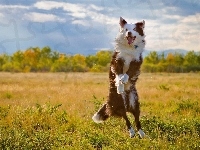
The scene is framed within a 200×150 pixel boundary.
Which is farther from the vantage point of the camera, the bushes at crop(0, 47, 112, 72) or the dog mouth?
the bushes at crop(0, 47, 112, 72)

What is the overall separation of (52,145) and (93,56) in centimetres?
9170

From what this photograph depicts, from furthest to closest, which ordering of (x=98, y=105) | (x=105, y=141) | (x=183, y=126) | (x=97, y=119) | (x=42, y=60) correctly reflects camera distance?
(x=42, y=60), (x=98, y=105), (x=183, y=126), (x=97, y=119), (x=105, y=141)

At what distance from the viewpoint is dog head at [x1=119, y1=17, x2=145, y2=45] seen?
28.3ft

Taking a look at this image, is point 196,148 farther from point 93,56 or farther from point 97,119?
point 93,56

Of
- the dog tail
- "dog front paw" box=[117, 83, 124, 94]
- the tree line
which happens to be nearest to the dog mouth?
"dog front paw" box=[117, 83, 124, 94]

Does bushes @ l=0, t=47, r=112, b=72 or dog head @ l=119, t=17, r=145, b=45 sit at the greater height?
dog head @ l=119, t=17, r=145, b=45

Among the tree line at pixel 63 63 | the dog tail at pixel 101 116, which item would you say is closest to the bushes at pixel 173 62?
the tree line at pixel 63 63

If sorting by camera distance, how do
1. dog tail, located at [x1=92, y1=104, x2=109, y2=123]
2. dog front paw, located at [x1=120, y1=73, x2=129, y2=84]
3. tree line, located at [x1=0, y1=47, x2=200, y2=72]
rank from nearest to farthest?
1. dog front paw, located at [x1=120, y1=73, x2=129, y2=84]
2. dog tail, located at [x1=92, y1=104, x2=109, y2=123]
3. tree line, located at [x1=0, y1=47, x2=200, y2=72]

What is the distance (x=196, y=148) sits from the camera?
8.57 m

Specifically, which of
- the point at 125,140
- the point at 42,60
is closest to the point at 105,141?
the point at 125,140

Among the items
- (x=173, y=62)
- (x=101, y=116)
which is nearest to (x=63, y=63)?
(x=173, y=62)

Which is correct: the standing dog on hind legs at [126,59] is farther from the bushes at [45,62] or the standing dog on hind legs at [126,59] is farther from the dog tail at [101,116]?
the bushes at [45,62]

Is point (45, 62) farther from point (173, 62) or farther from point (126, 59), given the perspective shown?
point (126, 59)

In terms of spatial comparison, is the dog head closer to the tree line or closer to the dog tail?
the dog tail
